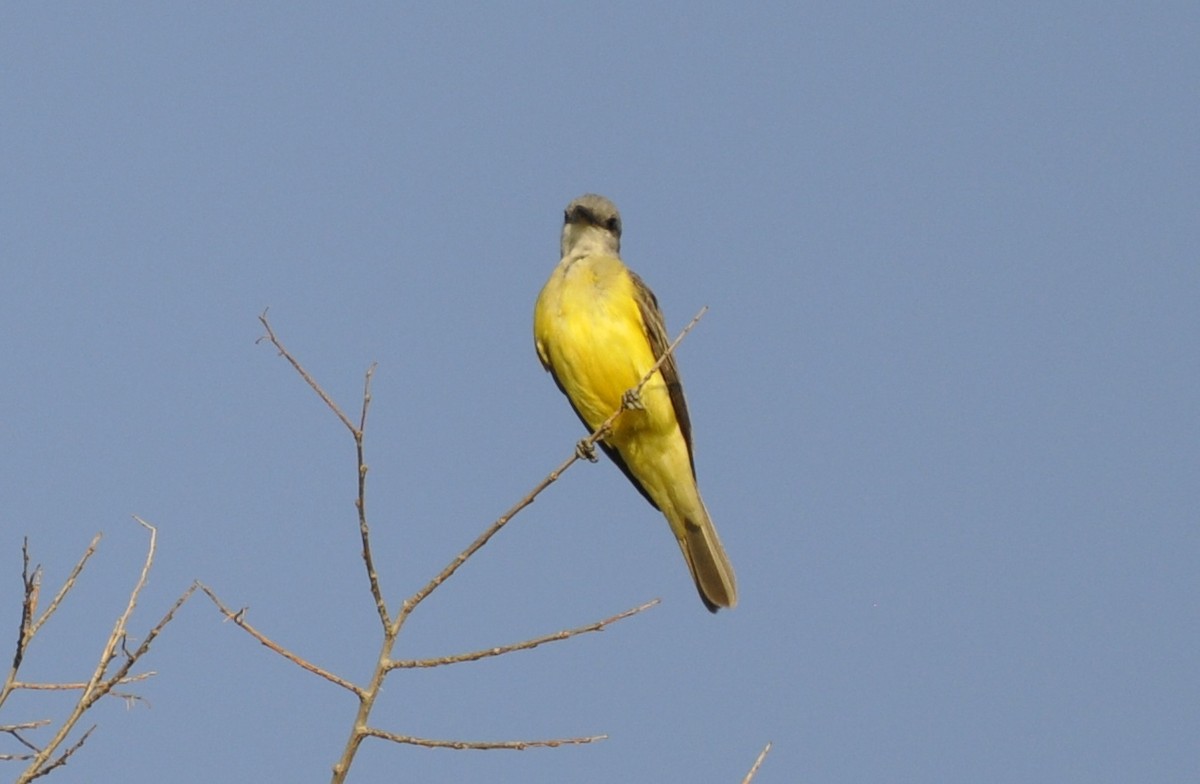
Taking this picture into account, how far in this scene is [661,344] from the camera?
29.5ft

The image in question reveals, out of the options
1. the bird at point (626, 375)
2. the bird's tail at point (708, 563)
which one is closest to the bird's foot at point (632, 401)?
the bird at point (626, 375)

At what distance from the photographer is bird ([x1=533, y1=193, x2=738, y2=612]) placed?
29.1 ft

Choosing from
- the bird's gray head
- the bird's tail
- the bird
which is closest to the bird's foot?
the bird

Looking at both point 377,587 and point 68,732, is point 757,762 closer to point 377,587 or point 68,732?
point 377,587

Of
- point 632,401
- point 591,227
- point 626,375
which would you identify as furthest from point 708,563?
point 591,227

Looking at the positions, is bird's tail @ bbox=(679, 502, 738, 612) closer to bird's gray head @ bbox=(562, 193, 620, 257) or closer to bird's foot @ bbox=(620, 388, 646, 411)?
bird's foot @ bbox=(620, 388, 646, 411)

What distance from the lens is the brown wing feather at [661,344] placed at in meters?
9.02

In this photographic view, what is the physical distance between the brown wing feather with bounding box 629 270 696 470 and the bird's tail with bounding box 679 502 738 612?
0.44m

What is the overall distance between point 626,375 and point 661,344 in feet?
1.02

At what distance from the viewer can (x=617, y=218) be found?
10297 millimetres

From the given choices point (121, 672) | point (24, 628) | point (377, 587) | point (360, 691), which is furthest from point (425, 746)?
point (24, 628)

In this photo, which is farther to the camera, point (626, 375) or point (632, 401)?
point (626, 375)

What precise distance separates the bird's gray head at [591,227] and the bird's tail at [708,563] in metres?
1.78

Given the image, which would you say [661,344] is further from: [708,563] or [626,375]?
[708,563]
